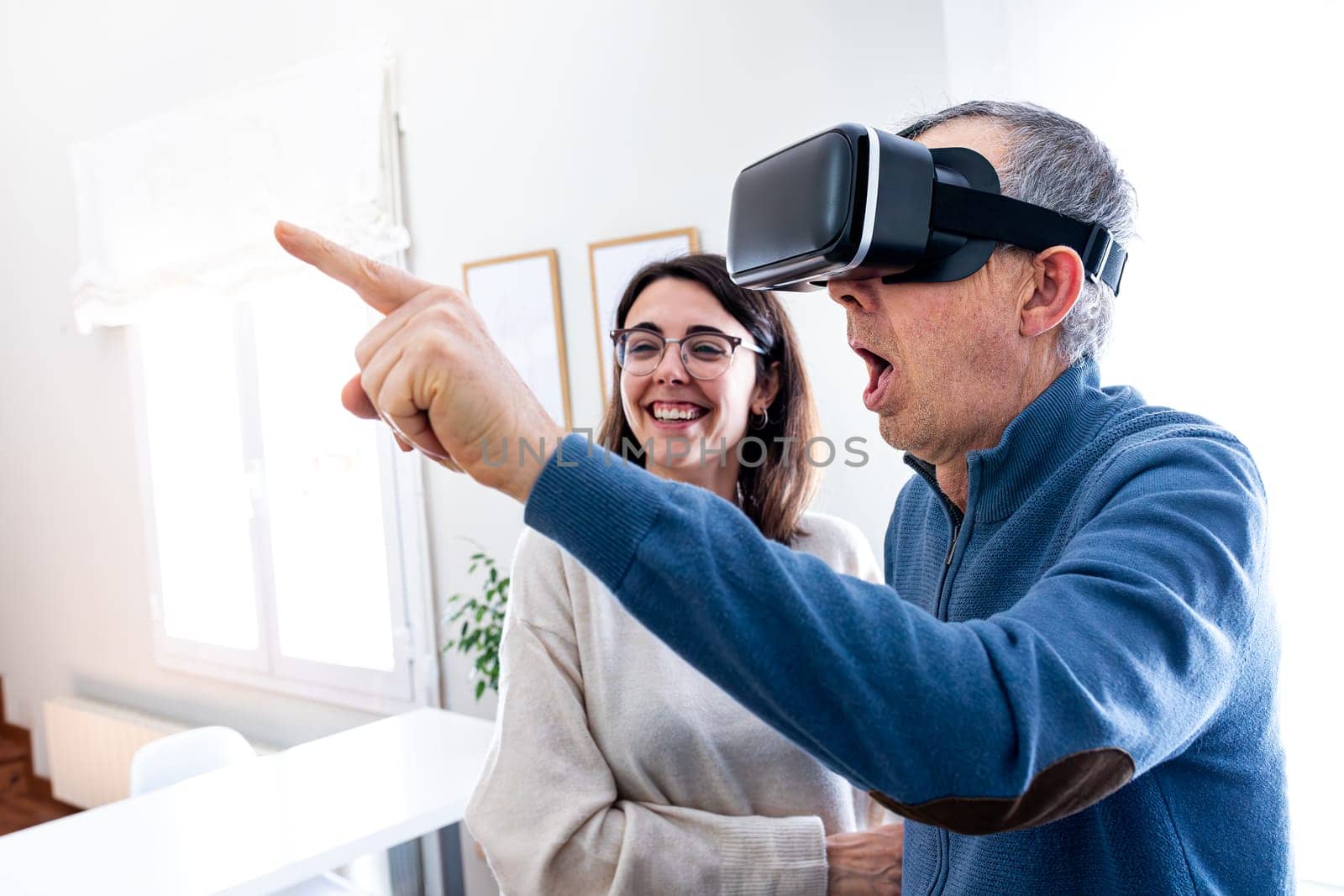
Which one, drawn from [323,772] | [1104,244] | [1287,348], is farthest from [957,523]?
[323,772]

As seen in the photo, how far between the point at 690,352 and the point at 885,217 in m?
0.83

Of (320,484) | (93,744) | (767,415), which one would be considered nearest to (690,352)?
(767,415)

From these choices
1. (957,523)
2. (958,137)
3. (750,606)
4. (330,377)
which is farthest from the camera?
(330,377)

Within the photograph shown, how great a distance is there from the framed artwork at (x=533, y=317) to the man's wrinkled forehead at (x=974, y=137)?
2209 mm

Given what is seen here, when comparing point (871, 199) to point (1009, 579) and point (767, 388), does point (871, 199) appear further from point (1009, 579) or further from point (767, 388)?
point (767, 388)

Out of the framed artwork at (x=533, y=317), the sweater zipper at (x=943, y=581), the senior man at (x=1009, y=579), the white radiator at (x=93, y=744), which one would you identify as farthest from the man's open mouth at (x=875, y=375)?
the white radiator at (x=93, y=744)

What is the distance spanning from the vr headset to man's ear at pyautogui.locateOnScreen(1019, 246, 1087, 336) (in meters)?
0.01

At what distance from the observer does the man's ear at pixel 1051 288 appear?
2.96 feet

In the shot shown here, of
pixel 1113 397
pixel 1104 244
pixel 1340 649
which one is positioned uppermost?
pixel 1104 244

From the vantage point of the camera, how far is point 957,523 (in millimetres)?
1078

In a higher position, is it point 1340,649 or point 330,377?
point 330,377

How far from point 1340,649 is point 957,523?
1223 millimetres

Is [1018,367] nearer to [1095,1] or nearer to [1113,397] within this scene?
[1113,397]

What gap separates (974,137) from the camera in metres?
0.92
